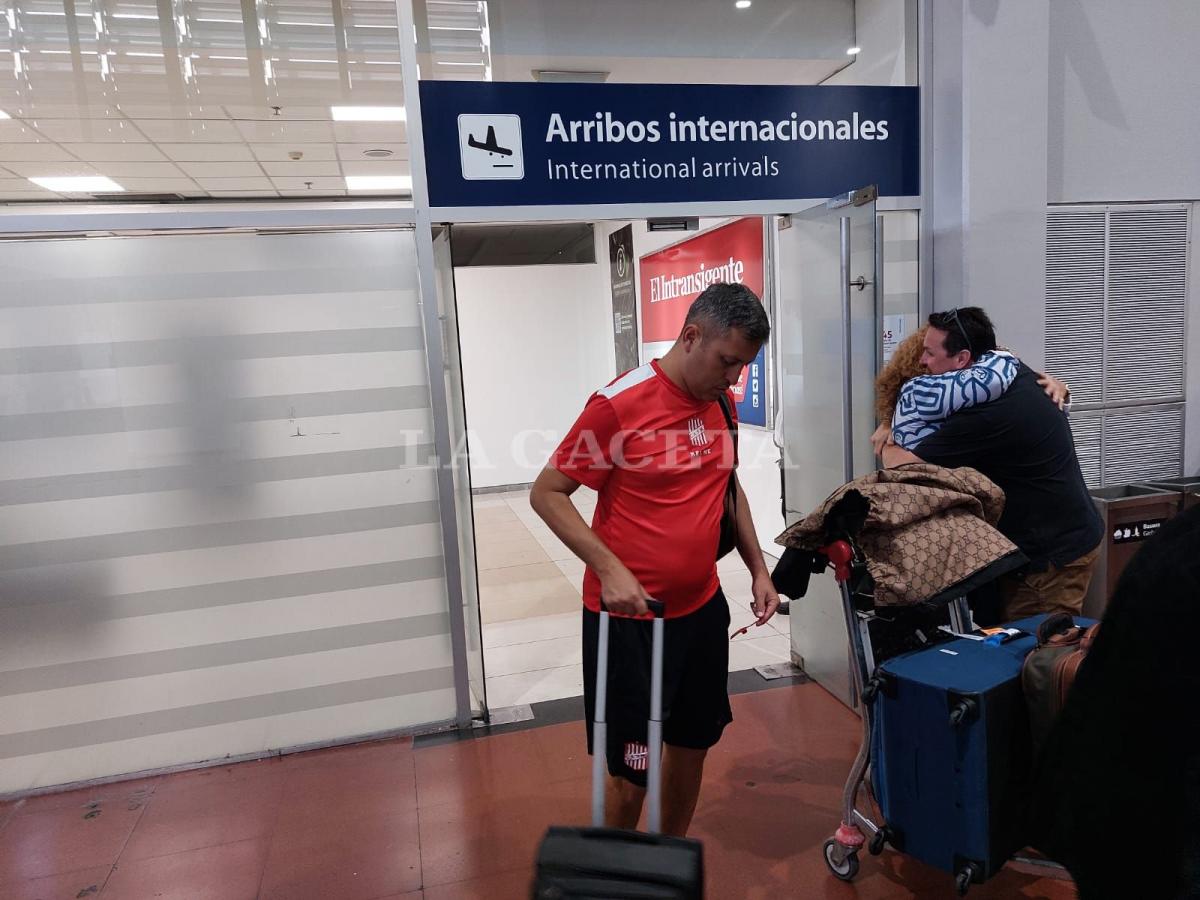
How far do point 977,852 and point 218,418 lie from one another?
9.59 ft

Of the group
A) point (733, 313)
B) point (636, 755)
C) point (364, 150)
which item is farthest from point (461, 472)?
point (733, 313)

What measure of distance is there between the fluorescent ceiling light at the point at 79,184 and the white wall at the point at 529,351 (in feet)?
16.8

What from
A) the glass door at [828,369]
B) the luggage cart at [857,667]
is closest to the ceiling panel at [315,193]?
the glass door at [828,369]

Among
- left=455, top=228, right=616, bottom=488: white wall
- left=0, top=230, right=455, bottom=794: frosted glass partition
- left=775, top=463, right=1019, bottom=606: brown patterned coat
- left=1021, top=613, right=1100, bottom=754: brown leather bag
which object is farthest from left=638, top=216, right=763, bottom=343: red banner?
left=1021, top=613, right=1100, bottom=754: brown leather bag

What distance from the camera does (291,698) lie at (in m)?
3.21

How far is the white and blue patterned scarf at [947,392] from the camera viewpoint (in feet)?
Result: 7.59

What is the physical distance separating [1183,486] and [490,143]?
11.7ft

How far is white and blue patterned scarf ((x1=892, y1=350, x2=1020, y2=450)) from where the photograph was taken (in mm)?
2314

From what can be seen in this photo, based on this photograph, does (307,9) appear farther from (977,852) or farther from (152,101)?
(977,852)

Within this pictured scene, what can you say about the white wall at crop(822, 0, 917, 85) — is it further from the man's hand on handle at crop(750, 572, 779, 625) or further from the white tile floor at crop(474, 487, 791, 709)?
the white tile floor at crop(474, 487, 791, 709)

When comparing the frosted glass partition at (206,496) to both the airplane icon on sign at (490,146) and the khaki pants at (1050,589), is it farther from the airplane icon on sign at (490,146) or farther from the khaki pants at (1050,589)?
the khaki pants at (1050,589)

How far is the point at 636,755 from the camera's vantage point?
1.83 metres

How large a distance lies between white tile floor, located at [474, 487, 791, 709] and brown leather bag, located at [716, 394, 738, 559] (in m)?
1.83

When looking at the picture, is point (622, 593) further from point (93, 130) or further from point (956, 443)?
point (93, 130)
